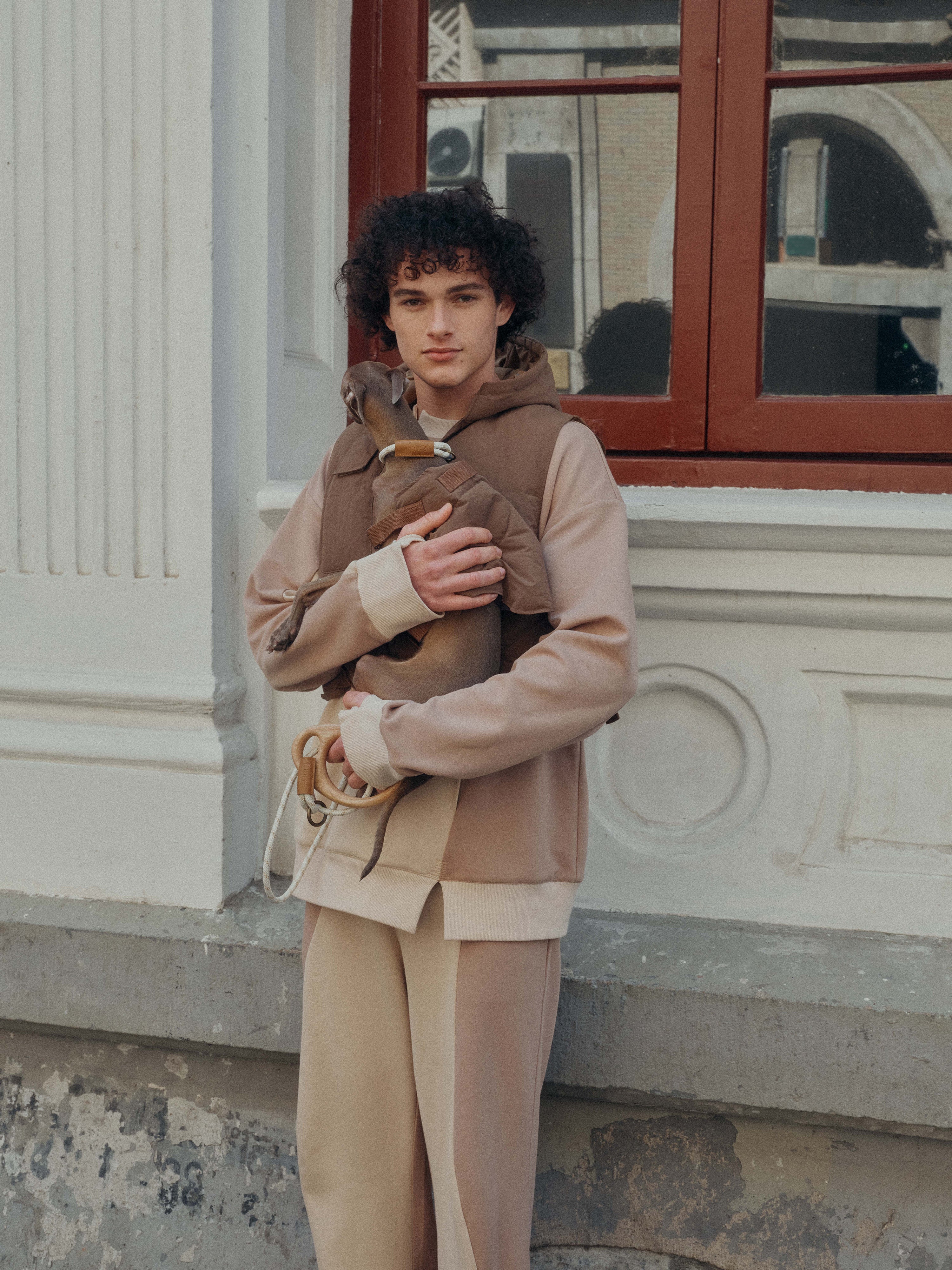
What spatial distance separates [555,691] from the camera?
150 centimetres

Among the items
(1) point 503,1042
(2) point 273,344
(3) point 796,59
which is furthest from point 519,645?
(3) point 796,59

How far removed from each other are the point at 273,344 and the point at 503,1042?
4.58ft

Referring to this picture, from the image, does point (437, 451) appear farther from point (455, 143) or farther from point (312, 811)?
point (455, 143)

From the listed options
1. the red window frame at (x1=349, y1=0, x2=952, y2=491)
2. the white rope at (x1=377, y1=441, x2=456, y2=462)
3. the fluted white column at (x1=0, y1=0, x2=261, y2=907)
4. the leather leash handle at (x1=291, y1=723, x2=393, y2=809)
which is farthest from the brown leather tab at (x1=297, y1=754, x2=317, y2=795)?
the red window frame at (x1=349, y1=0, x2=952, y2=491)

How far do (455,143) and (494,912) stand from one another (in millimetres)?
1653

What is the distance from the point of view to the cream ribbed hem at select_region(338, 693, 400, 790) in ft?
4.96

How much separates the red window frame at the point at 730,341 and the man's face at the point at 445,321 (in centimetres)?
72

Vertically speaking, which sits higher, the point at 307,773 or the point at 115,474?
the point at 115,474

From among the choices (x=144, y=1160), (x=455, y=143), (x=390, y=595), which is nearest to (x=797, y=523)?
(x=390, y=595)

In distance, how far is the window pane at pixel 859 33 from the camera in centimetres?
223

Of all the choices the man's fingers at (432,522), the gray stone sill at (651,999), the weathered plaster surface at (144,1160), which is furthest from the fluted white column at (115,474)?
the man's fingers at (432,522)

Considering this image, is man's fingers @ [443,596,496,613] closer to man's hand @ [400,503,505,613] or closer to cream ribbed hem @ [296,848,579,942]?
man's hand @ [400,503,505,613]

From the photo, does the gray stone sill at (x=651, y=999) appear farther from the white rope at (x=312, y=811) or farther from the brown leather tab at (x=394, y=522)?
the brown leather tab at (x=394, y=522)

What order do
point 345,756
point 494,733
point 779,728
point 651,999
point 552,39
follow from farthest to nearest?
point 552,39
point 779,728
point 651,999
point 345,756
point 494,733
